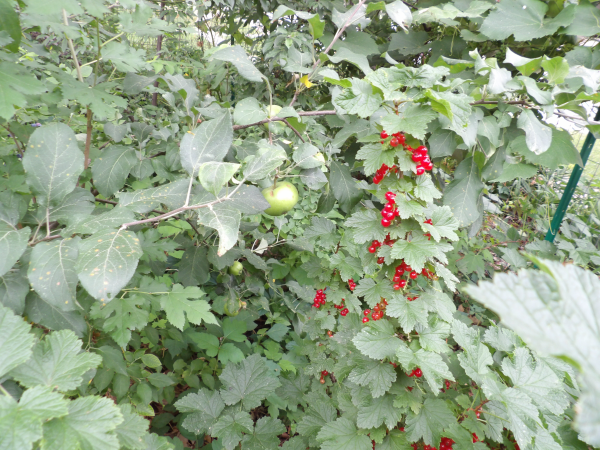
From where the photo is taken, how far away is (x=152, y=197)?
72 cm

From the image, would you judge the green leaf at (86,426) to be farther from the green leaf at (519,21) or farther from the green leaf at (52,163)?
the green leaf at (519,21)

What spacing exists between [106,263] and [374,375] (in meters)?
0.64

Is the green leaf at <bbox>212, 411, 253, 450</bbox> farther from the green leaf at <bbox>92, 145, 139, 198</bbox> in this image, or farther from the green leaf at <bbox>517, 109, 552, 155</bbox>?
the green leaf at <bbox>517, 109, 552, 155</bbox>

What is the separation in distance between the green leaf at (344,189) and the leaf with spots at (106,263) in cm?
63

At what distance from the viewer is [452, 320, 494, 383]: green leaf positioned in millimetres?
797

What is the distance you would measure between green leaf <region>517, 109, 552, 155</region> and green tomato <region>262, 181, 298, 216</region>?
60 cm

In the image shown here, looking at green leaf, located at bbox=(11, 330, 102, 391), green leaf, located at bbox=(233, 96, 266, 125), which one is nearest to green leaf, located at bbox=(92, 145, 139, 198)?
green leaf, located at bbox=(233, 96, 266, 125)

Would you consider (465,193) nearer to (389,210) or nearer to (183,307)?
(389,210)

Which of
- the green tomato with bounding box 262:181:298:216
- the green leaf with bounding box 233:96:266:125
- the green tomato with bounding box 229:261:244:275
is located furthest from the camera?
the green tomato with bounding box 229:261:244:275

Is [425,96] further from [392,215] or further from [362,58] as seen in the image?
[362,58]

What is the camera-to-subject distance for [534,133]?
769 mm

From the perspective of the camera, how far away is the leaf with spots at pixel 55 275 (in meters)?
0.55

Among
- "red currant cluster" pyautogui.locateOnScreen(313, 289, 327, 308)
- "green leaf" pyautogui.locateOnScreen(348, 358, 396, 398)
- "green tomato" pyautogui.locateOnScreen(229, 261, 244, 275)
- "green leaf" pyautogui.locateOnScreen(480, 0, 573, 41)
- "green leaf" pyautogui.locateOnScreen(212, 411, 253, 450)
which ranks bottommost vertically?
"green leaf" pyautogui.locateOnScreen(212, 411, 253, 450)

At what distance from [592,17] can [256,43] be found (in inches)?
71.0
